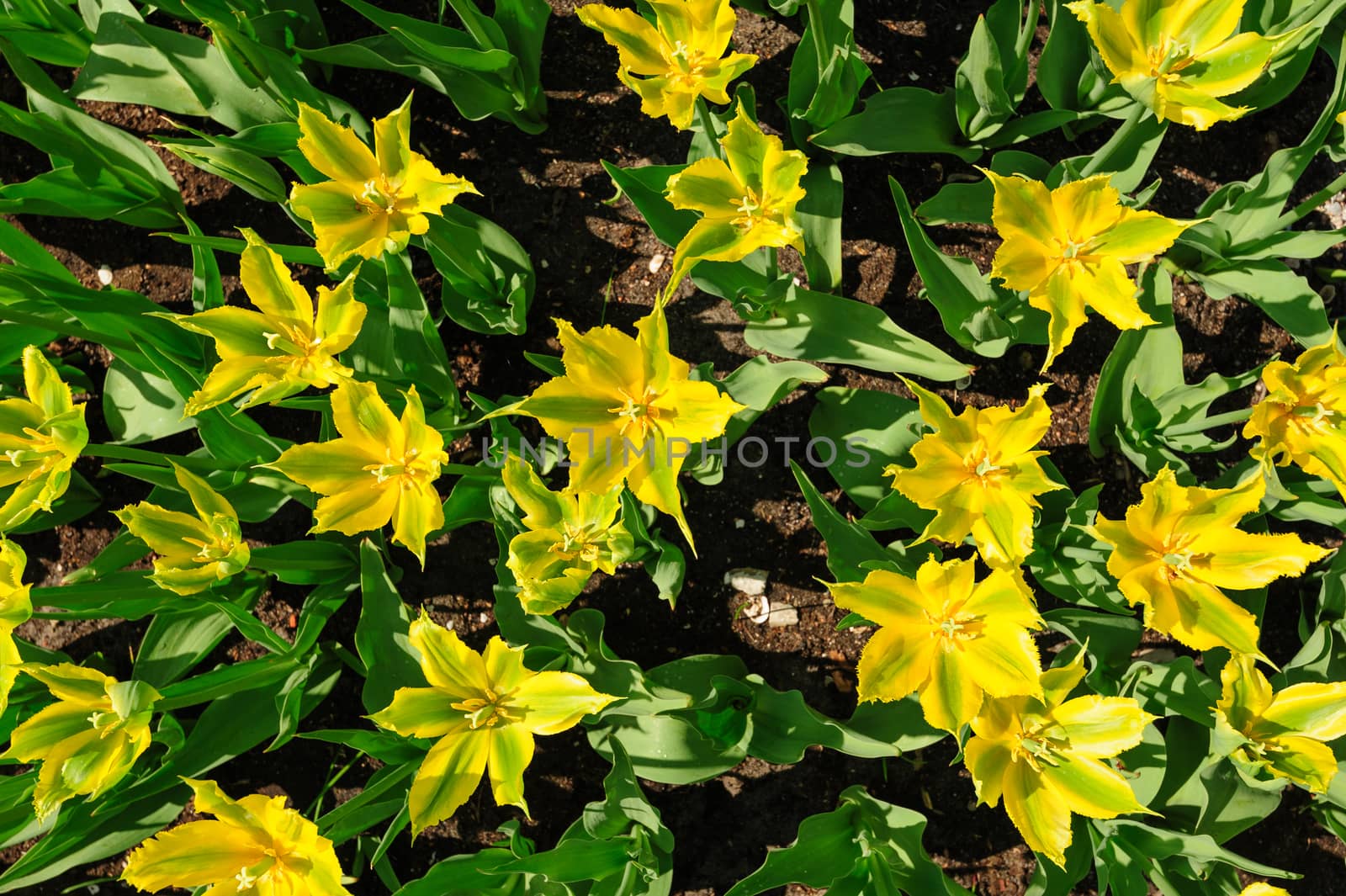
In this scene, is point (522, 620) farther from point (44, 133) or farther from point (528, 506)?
point (44, 133)

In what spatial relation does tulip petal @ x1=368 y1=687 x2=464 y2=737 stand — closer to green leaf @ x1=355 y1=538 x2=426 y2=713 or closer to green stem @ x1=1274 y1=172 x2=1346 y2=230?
green leaf @ x1=355 y1=538 x2=426 y2=713

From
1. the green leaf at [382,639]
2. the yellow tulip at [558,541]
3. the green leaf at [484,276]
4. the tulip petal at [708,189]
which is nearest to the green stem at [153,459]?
the green leaf at [382,639]

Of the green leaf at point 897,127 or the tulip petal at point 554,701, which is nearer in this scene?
the tulip petal at point 554,701

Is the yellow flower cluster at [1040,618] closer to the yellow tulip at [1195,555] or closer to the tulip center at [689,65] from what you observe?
the yellow tulip at [1195,555]

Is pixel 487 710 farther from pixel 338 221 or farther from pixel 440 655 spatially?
pixel 338 221

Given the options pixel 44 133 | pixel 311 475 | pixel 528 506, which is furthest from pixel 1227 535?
pixel 44 133

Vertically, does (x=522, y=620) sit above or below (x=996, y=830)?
above
